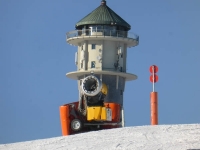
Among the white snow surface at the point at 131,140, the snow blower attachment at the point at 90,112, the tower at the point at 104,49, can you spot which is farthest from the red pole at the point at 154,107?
the tower at the point at 104,49

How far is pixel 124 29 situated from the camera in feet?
165

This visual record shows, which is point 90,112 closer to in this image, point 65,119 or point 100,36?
point 65,119

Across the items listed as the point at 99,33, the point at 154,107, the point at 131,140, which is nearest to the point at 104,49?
the point at 99,33

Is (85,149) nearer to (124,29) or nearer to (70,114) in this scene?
(70,114)

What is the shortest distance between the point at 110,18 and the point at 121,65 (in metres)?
3.37

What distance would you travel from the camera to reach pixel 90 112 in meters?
32.7

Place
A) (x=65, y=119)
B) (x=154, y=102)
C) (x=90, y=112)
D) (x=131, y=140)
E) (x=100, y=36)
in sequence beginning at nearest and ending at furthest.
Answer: (x=131, y=140)
(x=154, y=102)
(x=90, y=112)
(x=65, y=119)
(x=100, y=36)

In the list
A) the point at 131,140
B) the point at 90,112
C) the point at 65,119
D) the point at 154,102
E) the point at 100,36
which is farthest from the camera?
the point at 100,36

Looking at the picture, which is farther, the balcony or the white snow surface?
the balcony

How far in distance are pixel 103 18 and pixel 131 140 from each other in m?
34.1

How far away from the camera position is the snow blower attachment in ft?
108

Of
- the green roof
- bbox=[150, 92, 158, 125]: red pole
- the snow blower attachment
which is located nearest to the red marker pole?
bbox=[150, 92, 158, 125]: red pole

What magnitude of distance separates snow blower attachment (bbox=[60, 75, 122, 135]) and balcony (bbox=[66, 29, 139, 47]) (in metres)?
14.8

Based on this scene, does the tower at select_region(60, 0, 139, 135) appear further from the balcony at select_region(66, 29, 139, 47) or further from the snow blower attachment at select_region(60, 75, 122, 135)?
the snow blower attachment at select_region(60, 75, 122, 135)
